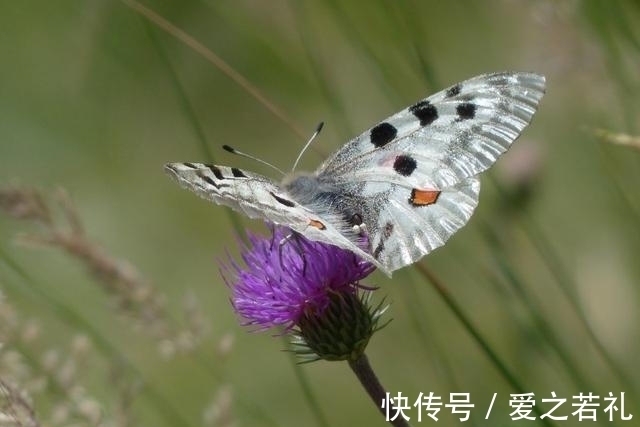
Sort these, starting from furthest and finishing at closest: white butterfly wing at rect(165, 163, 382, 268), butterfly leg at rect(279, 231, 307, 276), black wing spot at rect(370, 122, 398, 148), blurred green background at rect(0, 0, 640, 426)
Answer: blurred green background at rect(0, 0, 640, 426) → black wing spot at rect(370, 122, 398, 148) → butterfly leg at rect(279, 231, 307, 276) → white butterfly wing at rect(165, 163, 382, 268)

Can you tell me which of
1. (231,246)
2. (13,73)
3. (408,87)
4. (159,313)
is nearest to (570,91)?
(408,87)

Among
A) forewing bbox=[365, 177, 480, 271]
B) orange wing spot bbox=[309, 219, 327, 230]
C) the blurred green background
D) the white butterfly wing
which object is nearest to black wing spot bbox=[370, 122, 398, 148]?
forewing bbox=[365, 177, 480, 271]

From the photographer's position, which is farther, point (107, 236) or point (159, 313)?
point (107, 236)

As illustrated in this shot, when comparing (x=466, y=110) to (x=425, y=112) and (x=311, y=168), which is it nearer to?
(x=425, y=112)

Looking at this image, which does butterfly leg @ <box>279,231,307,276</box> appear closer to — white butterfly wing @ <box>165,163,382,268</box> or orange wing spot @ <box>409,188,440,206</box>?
white butterfly wing @ <box>165,163,382,268</box>

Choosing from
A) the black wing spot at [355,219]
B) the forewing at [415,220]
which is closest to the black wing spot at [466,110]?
the forewing at [415,220]

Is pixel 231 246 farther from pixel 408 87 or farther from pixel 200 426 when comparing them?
pixel 408 87
